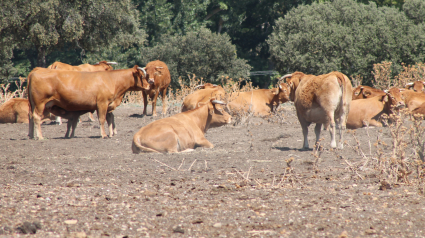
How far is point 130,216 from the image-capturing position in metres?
4.45

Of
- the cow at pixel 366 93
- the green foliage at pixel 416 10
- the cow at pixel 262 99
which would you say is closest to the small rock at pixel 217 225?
the cow at pixel 262 99

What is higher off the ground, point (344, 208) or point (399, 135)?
point (399, 135)

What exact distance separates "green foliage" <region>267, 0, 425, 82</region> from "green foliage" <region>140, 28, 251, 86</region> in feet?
10.9

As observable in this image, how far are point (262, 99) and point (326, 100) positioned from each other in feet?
24.5

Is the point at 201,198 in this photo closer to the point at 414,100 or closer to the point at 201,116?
the point at 201,116

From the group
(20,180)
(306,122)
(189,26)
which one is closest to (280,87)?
(306,122)

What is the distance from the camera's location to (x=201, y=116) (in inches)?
392

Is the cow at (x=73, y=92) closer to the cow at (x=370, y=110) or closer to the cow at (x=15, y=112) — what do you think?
the cow at (x=15, y=112)

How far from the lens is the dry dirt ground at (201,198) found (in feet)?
13.5

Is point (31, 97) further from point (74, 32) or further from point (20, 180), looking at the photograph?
point (74, 32)

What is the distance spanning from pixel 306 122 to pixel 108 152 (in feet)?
13.1

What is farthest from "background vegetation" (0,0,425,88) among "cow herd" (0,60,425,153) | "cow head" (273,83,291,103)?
"cow head" (273,83,291,103)

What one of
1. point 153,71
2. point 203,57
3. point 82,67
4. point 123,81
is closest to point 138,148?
point 123,81

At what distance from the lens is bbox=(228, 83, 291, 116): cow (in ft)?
50.2
